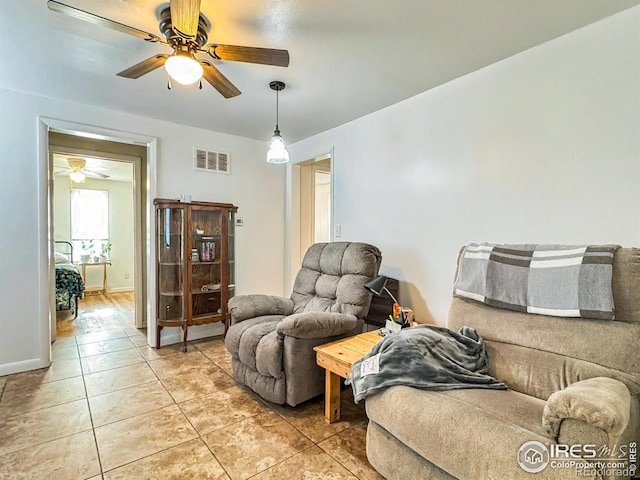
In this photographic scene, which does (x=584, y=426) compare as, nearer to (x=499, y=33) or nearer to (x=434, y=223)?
(x=434, y=223)

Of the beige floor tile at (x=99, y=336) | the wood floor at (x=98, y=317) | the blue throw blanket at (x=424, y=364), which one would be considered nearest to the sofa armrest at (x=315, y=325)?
the blue throw blanket at (x=424, y=364)

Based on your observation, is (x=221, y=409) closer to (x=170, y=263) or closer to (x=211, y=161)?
(x=170, y=263)

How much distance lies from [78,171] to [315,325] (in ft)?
16.9

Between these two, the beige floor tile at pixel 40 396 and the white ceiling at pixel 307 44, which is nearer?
the white ceiling at pixel 307 44

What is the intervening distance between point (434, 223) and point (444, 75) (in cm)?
113

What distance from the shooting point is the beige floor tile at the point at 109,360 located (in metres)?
2.87

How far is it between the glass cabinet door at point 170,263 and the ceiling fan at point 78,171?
237 centimetres

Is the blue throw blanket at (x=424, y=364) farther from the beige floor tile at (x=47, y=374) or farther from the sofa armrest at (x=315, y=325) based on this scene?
the beige floor tile at (x=47, y=374)

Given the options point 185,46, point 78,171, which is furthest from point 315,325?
point 78,171

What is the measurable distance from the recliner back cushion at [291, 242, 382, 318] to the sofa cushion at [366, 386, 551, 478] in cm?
99

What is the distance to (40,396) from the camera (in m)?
2.35

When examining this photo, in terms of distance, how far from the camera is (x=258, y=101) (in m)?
2.88

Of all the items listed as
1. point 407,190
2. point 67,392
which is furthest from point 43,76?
point 407,190

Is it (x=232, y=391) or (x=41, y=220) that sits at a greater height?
(x=41, y=220)
